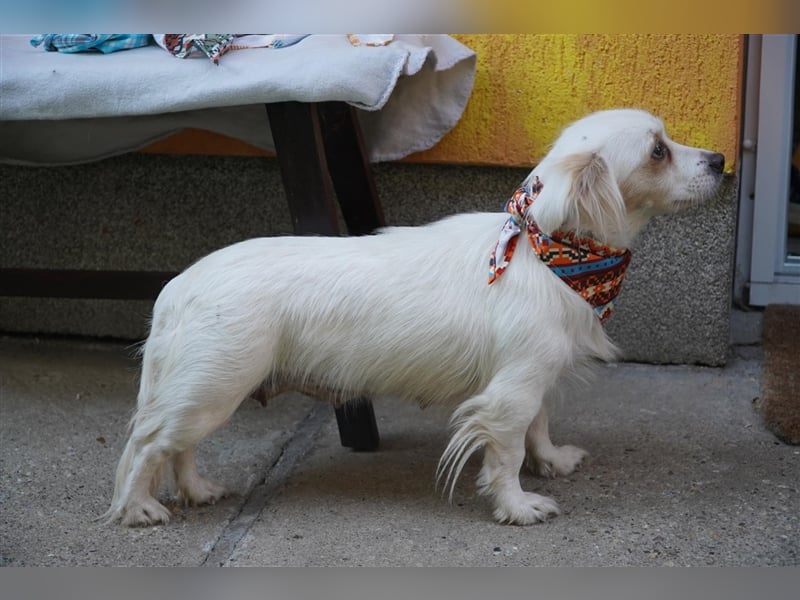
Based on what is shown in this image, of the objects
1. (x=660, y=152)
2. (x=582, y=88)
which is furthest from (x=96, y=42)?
(x=660, y=152)

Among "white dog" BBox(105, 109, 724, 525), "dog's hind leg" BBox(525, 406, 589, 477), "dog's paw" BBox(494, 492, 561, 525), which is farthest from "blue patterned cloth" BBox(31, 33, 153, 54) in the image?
"dog's paw" BBox(494, 492, 561, 525)

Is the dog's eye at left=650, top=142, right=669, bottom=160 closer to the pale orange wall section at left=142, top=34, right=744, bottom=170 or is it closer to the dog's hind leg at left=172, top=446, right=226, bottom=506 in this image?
the pale orange wall section at left=142, top=34, right=744, bottom=170

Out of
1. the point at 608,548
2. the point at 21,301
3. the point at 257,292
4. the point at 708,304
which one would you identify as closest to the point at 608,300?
the point at 608,548

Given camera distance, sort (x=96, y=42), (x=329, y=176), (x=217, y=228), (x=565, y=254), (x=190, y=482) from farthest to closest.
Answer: (x=217, y=228) → (x=96, y=42) → (x=329, y=176) → (x=190, y=482) → (x=565, y=254)

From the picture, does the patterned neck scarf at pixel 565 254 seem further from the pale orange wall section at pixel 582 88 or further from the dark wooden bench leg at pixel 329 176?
the pale orange wall section at pixel 582 88

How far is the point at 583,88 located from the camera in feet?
12.1

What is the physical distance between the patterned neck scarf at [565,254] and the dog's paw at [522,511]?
56 centimetres

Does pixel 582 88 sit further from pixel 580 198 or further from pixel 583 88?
pixel 580 198

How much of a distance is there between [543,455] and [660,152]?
3.22 ft

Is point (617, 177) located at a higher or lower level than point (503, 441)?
higher

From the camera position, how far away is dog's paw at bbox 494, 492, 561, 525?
2.69 meters

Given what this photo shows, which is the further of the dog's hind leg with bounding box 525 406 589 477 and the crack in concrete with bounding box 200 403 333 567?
the dog's hind leg with bounding box 525 406 589 477

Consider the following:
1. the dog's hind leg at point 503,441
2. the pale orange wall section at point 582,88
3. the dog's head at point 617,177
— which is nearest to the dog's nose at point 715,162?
the dog's head at point 617,177

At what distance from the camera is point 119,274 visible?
3.49m
